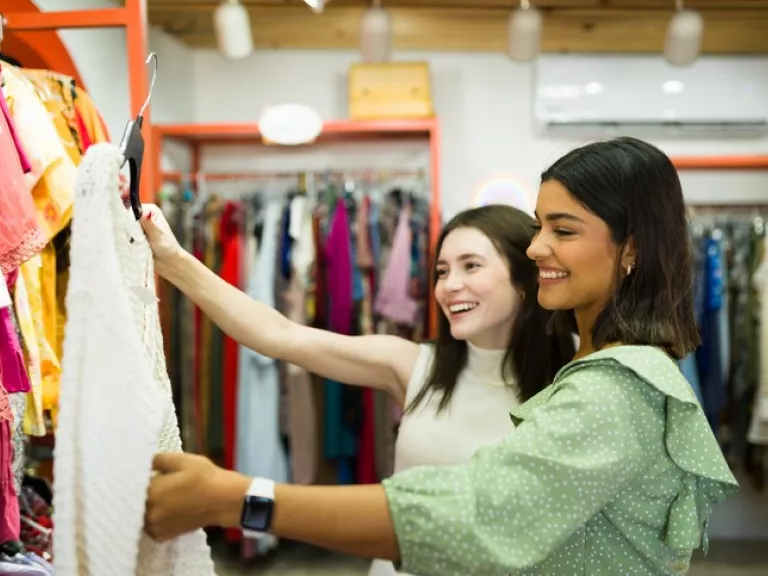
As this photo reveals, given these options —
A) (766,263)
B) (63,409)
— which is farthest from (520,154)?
(63,409)

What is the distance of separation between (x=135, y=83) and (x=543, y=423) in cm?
112

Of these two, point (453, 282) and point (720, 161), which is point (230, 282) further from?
point (720, 161)

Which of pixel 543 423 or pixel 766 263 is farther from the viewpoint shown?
pixel 766 263

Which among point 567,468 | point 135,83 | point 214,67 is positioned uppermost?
point 214,67

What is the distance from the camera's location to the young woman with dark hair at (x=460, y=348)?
5.35ft

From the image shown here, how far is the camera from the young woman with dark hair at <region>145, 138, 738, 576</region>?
32.7 inches

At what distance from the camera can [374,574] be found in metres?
1.68

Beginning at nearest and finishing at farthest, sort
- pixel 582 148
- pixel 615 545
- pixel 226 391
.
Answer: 1. pixel 615 545
2. pixel 582 148
3. pixel 226 391

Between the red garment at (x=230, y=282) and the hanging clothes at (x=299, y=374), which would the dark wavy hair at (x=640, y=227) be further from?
the red garment at (x=230, y=282)

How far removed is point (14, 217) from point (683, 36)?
2635mm

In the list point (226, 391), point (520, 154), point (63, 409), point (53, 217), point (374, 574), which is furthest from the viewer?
point (520, 154)

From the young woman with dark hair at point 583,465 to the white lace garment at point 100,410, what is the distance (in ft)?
0.13

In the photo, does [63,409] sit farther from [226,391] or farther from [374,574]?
[226,391]

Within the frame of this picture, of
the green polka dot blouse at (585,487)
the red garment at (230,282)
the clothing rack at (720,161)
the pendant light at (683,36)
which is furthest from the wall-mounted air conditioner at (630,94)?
the green polka dot blouse at (585,487)
